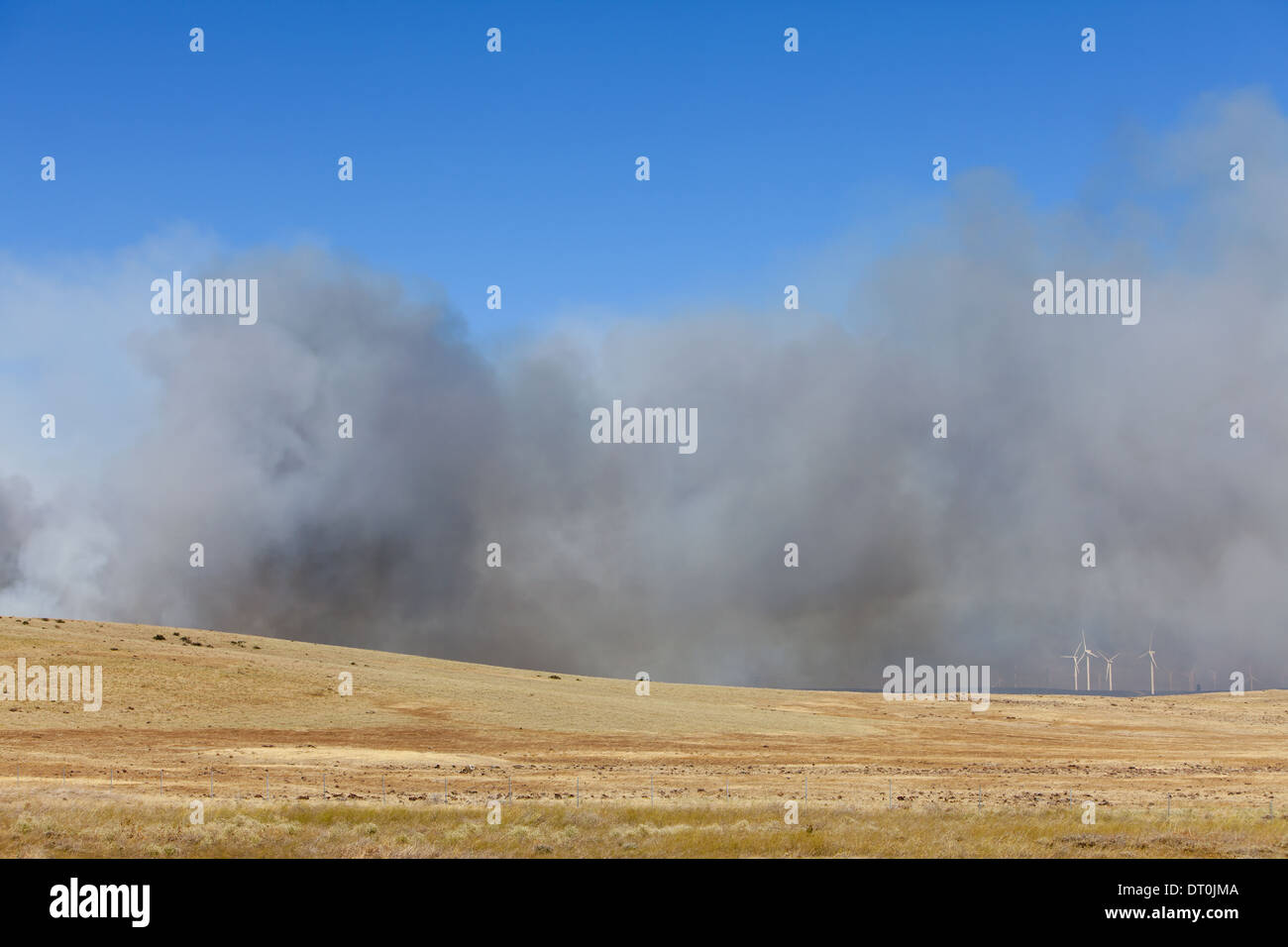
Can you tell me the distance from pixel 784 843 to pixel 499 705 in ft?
253

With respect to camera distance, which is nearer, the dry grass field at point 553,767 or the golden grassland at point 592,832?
the golden grassland at point 592,832

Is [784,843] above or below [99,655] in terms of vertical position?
below

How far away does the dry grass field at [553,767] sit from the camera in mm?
31344

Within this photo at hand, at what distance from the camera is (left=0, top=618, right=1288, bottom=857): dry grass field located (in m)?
31.3

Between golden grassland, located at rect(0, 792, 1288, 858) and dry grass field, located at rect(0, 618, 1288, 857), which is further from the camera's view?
dry grass field, located at rect(0, 618, 1288, 857)

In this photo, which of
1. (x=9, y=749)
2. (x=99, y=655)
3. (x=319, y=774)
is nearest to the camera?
(x=319, y=774)

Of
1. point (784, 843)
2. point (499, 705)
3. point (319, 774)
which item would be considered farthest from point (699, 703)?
point (784, 843)

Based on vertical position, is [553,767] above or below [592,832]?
below

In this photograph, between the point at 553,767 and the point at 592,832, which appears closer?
the point at 592,832

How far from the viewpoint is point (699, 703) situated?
420 ft

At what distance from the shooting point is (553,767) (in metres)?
65.3
